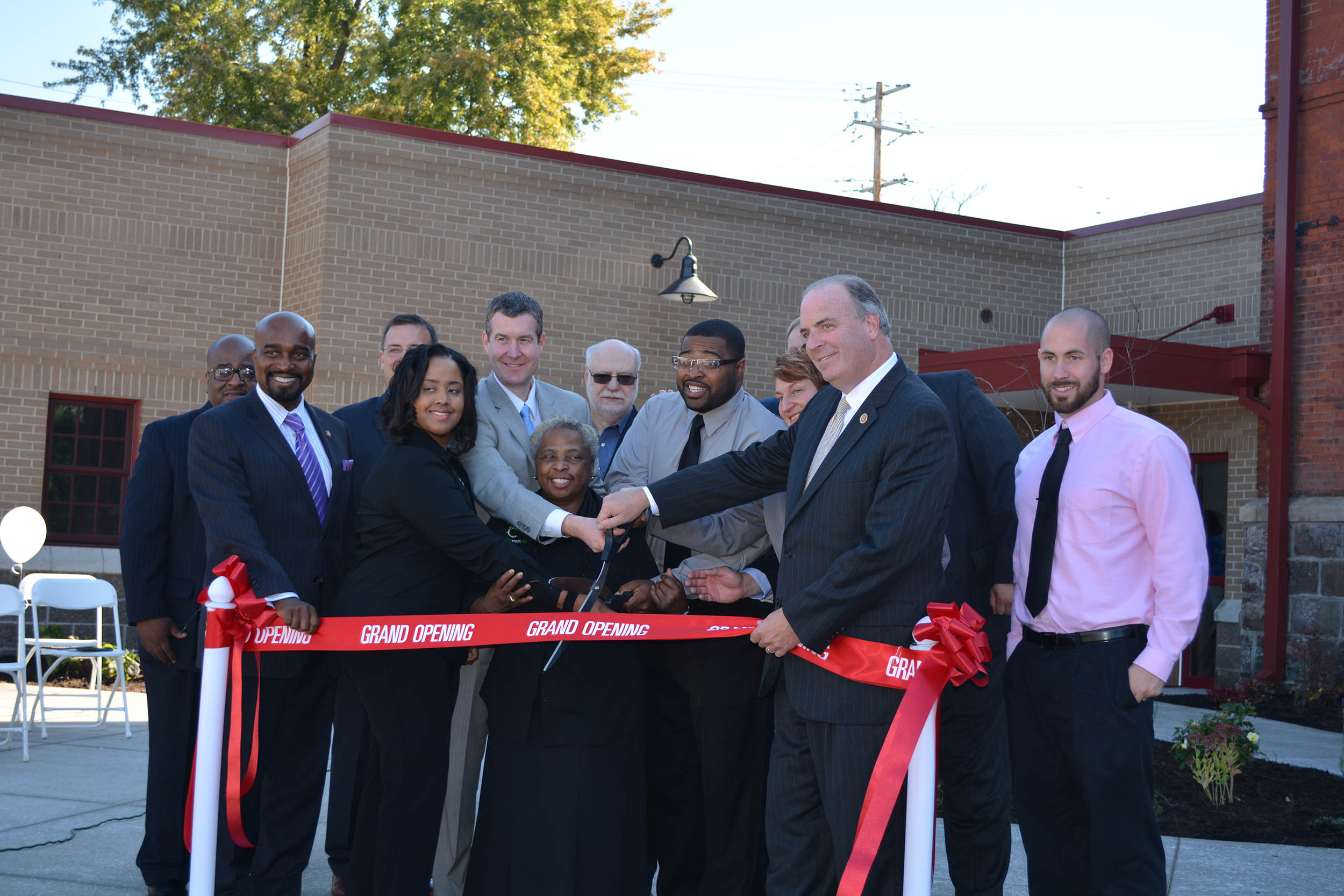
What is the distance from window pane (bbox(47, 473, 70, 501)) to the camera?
40.6 ft

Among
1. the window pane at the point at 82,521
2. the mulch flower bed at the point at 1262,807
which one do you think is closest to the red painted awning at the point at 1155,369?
the mulch flower bed at the point at 1262,807

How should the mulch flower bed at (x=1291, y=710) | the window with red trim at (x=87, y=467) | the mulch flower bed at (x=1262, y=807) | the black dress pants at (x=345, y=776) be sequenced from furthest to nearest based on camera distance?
the window with red trim at (x=87, y=467) → the mulch flower bed at (x=1291, y=710) → the mulch flower bed at (x=1262, y=807) → the black dress pants at (x=345, y=776)

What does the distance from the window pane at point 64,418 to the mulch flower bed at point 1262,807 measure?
35.4ft

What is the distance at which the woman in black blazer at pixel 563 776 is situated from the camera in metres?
4.11

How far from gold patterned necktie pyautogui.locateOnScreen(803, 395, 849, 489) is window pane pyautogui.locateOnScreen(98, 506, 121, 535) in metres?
10.7

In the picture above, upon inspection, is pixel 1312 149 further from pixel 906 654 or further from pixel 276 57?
pixel 276 57

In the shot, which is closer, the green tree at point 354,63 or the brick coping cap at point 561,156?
the brick coping cap at point 561,156

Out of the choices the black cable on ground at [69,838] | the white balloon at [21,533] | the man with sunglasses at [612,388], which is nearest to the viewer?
the black cable on ground at [69,838]

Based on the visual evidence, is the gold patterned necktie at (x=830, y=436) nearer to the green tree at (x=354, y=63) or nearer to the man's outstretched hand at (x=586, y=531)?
the man's outstretched hand at (x=586, y=531)

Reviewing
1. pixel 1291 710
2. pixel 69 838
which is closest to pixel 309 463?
pixel 69 838

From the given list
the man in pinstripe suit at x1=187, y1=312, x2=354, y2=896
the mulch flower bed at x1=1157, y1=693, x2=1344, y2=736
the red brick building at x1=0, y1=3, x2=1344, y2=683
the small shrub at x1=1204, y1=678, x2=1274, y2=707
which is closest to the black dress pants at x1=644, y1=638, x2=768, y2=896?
the man in pinstripe suit at x1=187, y1=312, x2=354, y2=896

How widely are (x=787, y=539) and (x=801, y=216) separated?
11643 mm

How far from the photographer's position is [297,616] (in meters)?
3.98

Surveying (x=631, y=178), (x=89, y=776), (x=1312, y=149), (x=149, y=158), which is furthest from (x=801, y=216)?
(x=89, y=776)
